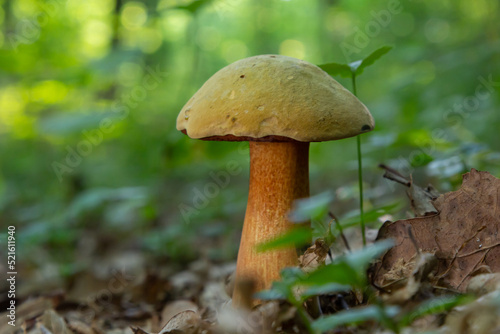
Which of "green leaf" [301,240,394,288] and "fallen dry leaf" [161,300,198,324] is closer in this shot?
"green leaf" [301,240,394,288]

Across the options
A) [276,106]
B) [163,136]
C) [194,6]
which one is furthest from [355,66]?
[163,136]

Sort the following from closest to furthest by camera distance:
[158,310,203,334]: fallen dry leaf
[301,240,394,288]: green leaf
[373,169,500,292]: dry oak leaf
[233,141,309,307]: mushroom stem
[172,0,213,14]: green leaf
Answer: [301,240,394,288]: green leaf → [373,169,500,292]: dry oak leaf → [158,310,203,334]: fallen dry leaf → [233,141,309,307]: mushroom stem → [172,0,213,14]: green leaf

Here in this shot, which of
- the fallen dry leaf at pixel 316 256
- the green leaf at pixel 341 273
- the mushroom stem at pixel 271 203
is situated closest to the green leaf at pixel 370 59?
the mushroom stem at pixel 271 203

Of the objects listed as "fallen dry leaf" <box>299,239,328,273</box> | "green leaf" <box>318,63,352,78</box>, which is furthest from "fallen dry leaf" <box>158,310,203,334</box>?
"green leaf" <box>318,63,352,78</box>

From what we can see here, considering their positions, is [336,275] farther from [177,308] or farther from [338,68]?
[177,308]

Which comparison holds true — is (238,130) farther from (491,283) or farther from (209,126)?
(491,283)

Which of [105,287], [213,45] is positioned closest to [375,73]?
[213,45]

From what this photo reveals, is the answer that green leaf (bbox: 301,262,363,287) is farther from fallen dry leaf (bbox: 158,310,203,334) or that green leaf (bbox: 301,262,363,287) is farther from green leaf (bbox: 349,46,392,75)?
green leaf (bbox: 349,46,392,75)
